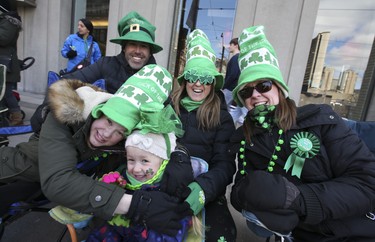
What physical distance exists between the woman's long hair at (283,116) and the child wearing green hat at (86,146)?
1.93ft

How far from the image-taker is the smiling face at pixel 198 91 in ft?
6.81

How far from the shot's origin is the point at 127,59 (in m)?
2.50

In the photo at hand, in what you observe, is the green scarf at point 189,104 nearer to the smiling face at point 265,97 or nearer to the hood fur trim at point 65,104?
the smiling face at point 265,97

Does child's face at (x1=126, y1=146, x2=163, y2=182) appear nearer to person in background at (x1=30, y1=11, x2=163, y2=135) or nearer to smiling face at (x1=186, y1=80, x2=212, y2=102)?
smiling face at (x1=186, y1=80, x2=212, y2=102)

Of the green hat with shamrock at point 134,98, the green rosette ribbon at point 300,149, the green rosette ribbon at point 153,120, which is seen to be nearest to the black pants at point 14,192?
the green hat with shamrock at point 134,98

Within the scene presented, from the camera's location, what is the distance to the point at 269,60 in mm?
1676

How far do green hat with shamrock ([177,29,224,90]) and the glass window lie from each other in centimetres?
405

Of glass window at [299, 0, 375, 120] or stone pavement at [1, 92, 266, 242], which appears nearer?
stone pavement at [1, 92, 266, 242]

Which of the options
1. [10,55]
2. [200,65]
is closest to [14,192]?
[200,65]

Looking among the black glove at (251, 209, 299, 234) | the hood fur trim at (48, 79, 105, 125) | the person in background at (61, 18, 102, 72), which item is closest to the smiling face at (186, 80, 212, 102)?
the hood fur trim at (48, 79, 105, 125)

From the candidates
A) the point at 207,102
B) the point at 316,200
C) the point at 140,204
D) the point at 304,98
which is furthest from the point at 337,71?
the point at 140,204

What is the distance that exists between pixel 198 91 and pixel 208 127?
0.98ft

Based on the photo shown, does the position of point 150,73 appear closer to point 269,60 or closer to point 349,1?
point 269,60

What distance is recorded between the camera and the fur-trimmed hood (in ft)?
4.91
